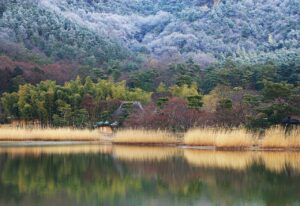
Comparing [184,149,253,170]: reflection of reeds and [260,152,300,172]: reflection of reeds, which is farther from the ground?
[260,152,300,172]: reflection of reeds

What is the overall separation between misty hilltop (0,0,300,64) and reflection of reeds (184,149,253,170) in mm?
35150

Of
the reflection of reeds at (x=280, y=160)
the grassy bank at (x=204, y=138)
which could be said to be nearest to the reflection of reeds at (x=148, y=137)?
the grassy bank at (x=204, y=138)

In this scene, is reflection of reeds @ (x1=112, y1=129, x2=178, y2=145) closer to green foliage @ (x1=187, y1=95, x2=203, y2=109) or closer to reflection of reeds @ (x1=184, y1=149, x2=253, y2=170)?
reflection of reeds @ (x1=184, y1=149, x2=253, y2=170)

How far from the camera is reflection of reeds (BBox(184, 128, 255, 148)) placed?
1617cm

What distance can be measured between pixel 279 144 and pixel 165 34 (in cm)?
5631

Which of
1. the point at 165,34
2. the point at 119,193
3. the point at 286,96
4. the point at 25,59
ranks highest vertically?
the point at 165,34

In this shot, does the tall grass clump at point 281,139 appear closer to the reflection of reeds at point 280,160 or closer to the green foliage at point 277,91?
the reflection of reeds at point 280,160

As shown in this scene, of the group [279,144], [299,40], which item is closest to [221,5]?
[299,40]

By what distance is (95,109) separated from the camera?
28.8m

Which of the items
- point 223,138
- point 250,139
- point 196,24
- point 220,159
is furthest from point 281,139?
point 196,24

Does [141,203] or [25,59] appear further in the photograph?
[25,59]

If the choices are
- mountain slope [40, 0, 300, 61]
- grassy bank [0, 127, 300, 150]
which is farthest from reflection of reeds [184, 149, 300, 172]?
mountain slope [40, 0, 300, 61]

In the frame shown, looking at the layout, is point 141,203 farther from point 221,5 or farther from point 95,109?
point 221,5

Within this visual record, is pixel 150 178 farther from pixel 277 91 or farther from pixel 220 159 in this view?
pixel 277 91
